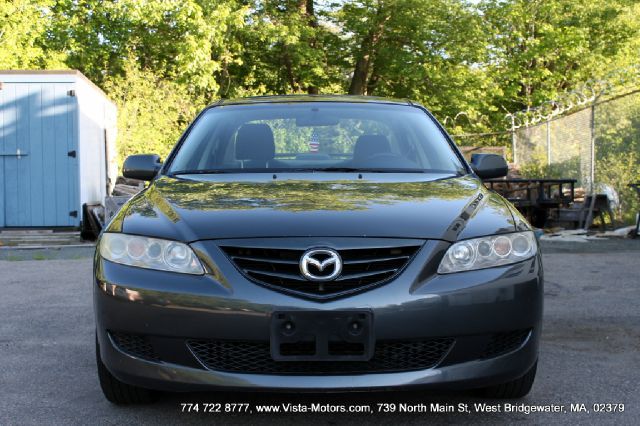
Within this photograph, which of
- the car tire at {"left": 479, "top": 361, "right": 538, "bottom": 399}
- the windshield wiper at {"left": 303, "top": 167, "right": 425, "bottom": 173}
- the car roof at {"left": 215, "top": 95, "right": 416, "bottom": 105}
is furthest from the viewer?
the car roof at {"left": 215, "top": 95, "right": 416, "bottom": 105}

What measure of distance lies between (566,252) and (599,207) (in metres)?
3.46

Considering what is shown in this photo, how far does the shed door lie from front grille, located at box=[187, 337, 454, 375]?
10.2m

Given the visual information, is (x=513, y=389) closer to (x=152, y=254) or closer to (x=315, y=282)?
(x=315, y=282)

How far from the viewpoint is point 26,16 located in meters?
20.0

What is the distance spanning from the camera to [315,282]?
9.37 ft

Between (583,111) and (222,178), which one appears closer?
(222,178)

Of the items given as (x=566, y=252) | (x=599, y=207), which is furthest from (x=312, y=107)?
(x=599, y=207)

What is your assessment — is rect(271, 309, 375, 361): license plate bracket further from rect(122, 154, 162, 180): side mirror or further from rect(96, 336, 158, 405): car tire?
rect(122, 154, 162, 180): side mirror

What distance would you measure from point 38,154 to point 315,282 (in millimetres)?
10793

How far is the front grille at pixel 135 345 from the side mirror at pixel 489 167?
215cm

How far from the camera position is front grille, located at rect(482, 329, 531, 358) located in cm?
302

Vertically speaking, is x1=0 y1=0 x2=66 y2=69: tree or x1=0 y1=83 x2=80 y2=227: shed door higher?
x1=0 y1=0 x2=66 y2=69: tree

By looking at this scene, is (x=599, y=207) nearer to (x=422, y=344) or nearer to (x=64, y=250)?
(x=64, y=250)

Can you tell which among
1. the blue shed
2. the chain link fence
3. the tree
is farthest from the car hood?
the tree
